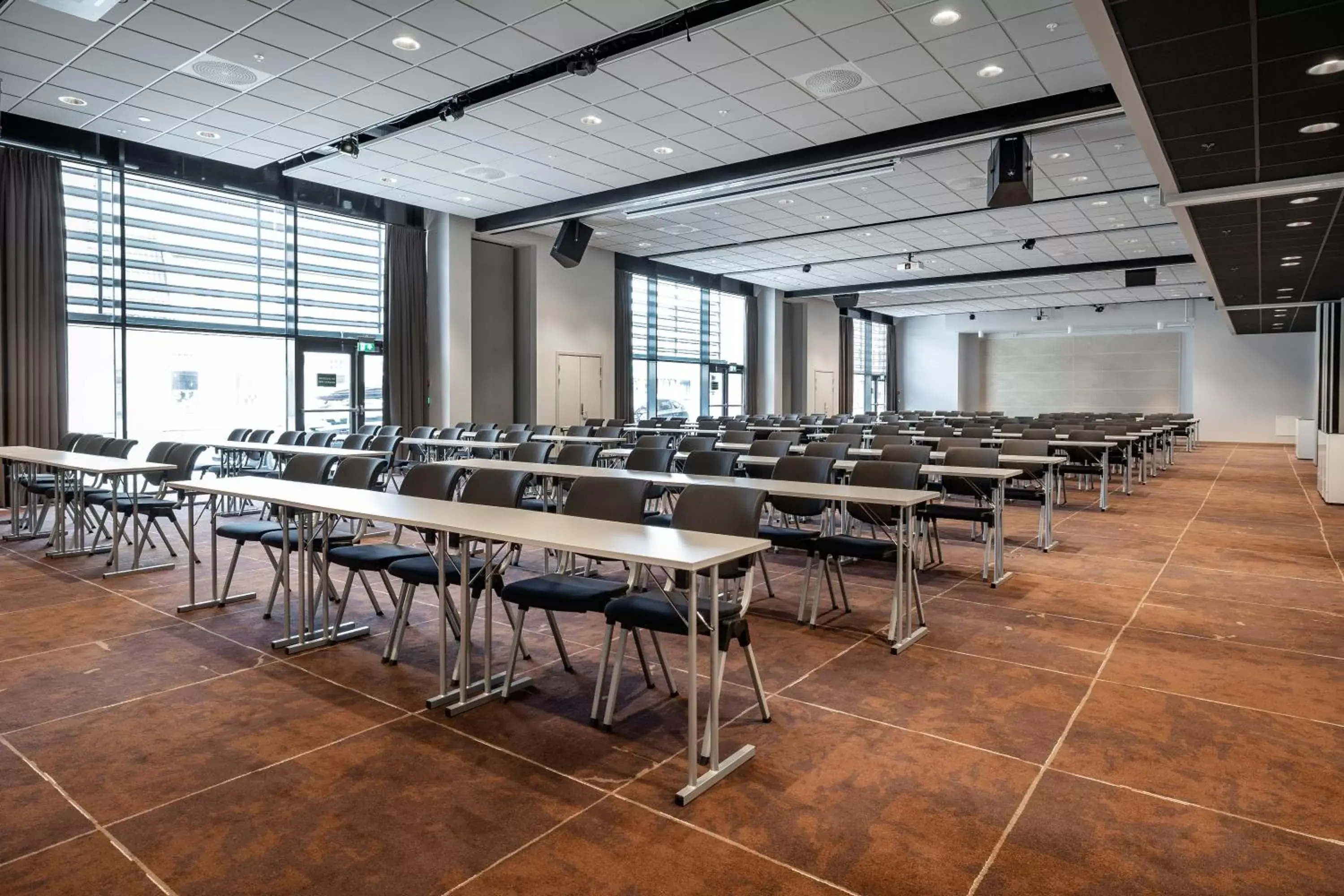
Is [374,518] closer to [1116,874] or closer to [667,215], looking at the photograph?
[1116,874]

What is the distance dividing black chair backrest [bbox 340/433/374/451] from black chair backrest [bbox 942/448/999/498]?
558cm

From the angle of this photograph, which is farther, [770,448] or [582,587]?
[770,448]

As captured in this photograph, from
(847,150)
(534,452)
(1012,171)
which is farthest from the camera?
(847,150)

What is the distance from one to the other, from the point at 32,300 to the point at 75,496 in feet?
11.7

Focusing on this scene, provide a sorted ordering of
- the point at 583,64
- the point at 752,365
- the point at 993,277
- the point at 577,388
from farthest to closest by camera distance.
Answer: the point at 752,365, the point at 993,277, the point at 577,388, the point at 583,64

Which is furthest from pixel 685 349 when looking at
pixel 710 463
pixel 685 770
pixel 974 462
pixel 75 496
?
pixel 685 770

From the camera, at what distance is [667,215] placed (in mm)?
12398

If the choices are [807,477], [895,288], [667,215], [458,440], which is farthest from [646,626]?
[895,288]

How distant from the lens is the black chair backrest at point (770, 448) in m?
6.89

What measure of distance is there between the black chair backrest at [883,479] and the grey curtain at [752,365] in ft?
46.9

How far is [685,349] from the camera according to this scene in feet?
58.5

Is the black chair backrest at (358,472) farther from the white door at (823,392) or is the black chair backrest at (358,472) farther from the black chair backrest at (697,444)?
the white door at (823,392)

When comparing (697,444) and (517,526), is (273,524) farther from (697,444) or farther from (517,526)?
(697,444)

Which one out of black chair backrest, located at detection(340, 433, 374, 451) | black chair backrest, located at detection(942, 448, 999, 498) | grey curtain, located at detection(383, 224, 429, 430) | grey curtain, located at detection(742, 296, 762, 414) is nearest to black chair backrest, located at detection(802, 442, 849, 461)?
black chair backrest, located at detection(942, 448, 999, 498)
